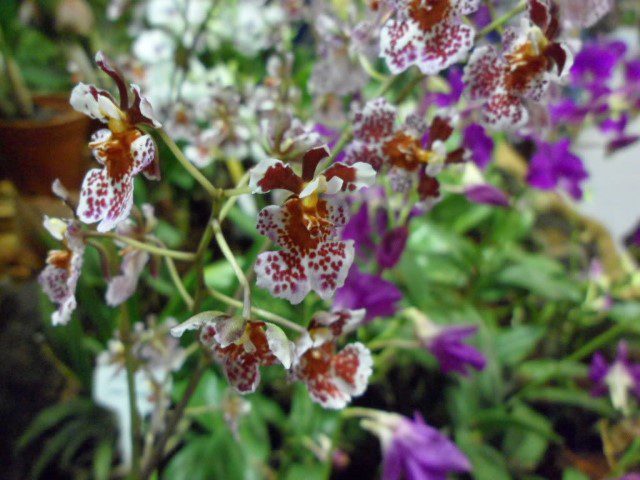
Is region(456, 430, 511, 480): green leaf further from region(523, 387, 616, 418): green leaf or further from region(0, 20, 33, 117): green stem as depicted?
region(0, 20, 33, 117): green stem

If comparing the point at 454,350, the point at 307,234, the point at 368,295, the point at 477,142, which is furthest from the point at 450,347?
the point at 307,234

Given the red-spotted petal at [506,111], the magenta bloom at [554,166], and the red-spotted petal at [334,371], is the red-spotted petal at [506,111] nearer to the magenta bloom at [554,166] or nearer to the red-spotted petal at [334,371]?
the red-spotted petal at [334,371]

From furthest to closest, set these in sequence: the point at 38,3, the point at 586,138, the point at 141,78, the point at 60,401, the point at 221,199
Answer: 1. the point at 586,138
2. the point at 141,78
3. the point at 38,3
4. the point at 60,401
5. the point at 221,199

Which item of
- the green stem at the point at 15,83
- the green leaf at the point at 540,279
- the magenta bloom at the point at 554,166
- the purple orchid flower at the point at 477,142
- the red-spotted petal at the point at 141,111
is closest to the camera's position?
the red-spotted petal at the point at 141,111

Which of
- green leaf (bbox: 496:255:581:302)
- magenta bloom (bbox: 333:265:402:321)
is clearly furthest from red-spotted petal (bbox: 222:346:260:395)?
green leaf (bbox: 496:255:581:302)

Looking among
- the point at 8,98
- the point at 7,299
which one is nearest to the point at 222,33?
the point at 8,98

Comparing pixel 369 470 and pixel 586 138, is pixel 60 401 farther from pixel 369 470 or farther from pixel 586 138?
pixel 586 138

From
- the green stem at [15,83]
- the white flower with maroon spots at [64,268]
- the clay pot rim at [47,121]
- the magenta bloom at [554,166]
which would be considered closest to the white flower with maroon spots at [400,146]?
the white flower with maroon spots at [64,268]
